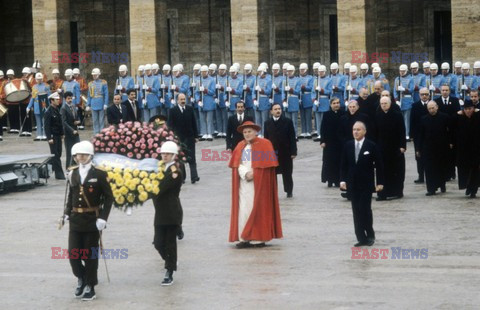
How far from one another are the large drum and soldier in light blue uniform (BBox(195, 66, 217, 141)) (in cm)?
562

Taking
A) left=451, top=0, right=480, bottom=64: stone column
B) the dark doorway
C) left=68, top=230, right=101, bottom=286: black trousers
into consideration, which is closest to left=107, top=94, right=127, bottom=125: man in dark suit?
left=451, top=0, right=480, bottom=64: stone column

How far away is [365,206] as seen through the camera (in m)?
15.0

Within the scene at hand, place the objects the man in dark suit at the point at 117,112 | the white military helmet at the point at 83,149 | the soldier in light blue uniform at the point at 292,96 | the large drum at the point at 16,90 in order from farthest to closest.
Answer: the large drum at the point at 16,90
the soldier in light blue uniform at the point at 292,96
the man in dark suit at the point at 117,112
the white military helmet at the point at 83,149

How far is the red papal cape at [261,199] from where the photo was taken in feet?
50.0

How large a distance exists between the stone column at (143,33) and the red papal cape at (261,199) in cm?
1848

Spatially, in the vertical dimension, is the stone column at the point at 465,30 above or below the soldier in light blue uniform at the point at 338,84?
above

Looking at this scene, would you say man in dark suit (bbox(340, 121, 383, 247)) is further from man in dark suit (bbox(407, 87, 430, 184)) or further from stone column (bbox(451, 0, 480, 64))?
stone column (bbox(451, 0, 480, 64))

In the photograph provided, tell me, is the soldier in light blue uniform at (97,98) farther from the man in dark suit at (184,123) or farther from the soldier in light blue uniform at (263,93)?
the man in dark suit at (184,123)

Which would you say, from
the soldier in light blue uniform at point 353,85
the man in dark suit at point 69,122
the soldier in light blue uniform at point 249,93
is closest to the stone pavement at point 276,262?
the man in dark suit at point 69,122

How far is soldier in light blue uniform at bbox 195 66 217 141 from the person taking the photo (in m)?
30.6

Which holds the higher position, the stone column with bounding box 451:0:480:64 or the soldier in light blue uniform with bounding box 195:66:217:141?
the stone column with bounding box 451:0:480:64

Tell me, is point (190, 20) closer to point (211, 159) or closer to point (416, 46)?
point (416, 46)

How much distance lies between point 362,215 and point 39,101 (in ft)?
61.8

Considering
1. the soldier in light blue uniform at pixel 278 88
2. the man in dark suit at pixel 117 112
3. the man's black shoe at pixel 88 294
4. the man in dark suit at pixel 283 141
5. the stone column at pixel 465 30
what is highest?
the stone column at pixel 465 30
